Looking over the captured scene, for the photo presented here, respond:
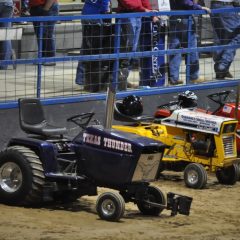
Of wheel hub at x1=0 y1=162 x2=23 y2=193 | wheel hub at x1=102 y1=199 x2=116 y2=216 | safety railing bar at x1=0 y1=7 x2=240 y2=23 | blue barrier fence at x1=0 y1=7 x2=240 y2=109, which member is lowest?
wheel hub at x1=102 y1=199 x2=116 y2=216

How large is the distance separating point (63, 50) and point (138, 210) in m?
3.61

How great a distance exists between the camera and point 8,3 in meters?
14.3

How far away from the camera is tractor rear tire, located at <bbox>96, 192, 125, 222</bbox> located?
9516 millimetres

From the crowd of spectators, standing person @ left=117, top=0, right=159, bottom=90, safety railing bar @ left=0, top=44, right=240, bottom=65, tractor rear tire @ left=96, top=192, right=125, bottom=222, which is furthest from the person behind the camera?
standing person @ left=117, top=0, right=159, bottom=90

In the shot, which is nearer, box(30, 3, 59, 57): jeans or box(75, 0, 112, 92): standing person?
box(30, 3, 59, 57): jeans

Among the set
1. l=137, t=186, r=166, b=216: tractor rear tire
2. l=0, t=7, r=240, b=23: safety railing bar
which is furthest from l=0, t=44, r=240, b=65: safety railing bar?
l=137, t=186, r=166, b=216: tractor rear tire

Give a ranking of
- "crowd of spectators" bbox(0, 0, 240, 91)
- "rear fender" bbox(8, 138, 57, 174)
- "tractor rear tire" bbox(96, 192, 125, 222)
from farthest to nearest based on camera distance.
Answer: "crowd of spectators" bbox(0, 0, 240, 91)
"rear fender" bbox(8, 138, 57, 174)
"tractor rear tire" bbox(96, 192, 125, 222)

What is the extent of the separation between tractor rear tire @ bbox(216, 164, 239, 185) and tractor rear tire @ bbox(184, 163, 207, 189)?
0.46 meters

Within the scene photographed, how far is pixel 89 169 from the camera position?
391 inches

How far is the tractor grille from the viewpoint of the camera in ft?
39.0

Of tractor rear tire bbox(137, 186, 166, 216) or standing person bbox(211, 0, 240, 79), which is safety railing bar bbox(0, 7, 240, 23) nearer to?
standing person bbox(211, 0, 240, 79)

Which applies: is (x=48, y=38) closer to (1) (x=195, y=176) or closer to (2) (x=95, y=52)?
(2) (x=95, y=52)

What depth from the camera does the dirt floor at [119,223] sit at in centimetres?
894

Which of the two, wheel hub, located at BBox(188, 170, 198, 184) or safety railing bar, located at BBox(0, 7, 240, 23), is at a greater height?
safety railing bar, located at BBox(0, 7, 240, 23)
